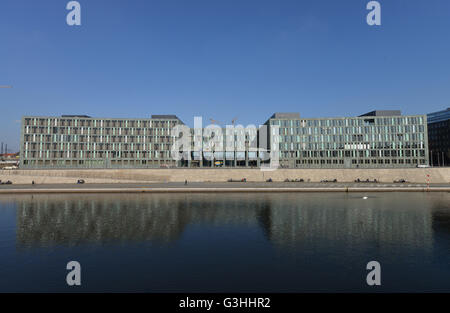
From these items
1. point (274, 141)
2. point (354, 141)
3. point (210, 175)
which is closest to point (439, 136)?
point (354, 141)

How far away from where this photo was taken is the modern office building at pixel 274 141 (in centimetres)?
10900

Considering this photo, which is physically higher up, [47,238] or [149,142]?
[149,142]

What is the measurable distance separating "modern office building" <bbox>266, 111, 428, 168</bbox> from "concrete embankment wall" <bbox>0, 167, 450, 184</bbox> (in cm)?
2481

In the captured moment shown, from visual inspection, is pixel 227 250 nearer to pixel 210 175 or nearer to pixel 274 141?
pixel 210 175

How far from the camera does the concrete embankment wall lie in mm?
76438

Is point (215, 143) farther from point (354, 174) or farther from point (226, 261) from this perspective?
point (226, 261)

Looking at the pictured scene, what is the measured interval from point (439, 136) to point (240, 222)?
192004mm

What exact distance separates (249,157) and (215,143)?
1814 centimetres

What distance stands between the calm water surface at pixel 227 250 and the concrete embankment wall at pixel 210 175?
158ft

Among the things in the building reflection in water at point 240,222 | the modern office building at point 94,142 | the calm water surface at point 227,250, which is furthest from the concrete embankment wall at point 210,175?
the calm water surface at point 227,250

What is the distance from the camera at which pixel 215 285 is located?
1288 centimetres

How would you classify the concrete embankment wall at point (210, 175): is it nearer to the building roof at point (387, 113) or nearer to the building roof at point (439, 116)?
the building roof at point (387, 113)

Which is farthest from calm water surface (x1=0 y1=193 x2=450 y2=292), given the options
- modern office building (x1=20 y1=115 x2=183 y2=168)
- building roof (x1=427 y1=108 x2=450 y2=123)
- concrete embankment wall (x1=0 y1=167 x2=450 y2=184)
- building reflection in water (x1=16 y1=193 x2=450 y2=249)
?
building roof (x1=427 y1=108 x2=450 y2=123)

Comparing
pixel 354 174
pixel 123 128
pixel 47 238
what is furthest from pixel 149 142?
pixel 47 238
